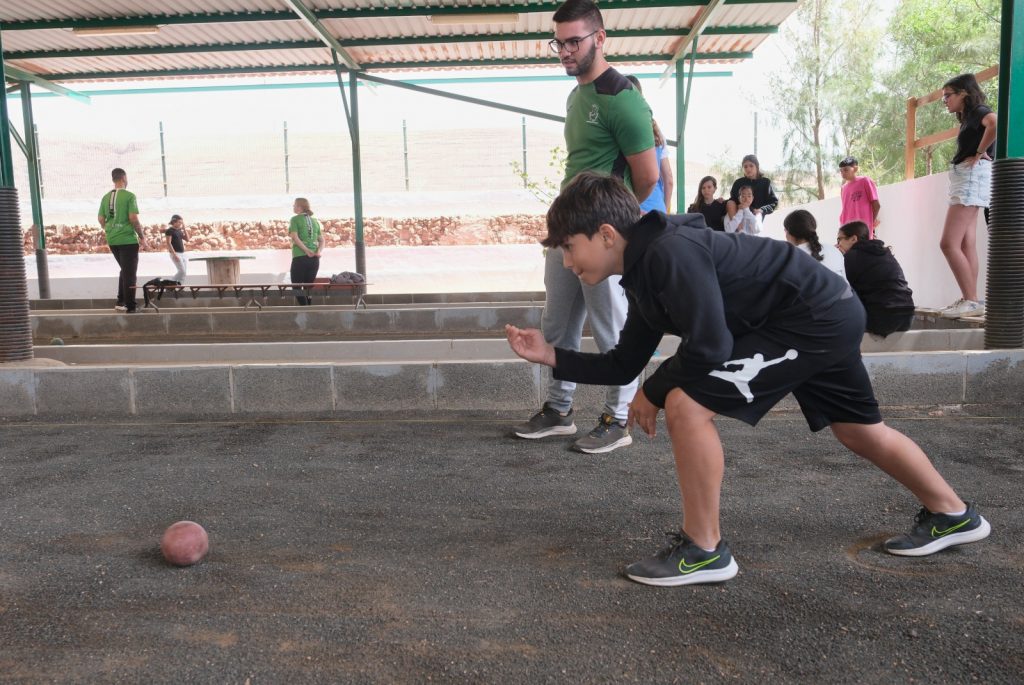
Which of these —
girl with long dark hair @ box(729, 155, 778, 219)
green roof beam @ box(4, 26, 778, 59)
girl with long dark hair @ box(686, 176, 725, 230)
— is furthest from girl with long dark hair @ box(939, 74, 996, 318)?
green roof beam @ box(4, 26, 778, 59)

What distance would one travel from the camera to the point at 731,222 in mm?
9109

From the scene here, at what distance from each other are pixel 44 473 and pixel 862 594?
3623mm

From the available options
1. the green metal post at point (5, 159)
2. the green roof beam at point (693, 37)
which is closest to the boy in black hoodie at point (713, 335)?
the green metal post at point (5, 159)

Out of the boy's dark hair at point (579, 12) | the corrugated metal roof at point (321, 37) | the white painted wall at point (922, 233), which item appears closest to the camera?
the boy's dark hair at point (579, 12)

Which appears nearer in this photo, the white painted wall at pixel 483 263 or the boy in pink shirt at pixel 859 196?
the boy in pink shirt at pixel 859 196

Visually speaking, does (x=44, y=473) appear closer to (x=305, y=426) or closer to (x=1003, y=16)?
(x=305, y=426)

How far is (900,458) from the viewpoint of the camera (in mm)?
2553

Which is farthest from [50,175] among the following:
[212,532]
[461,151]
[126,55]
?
[212,532]

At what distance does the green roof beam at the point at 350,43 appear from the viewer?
1223cm

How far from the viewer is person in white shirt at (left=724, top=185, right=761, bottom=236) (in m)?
9.04

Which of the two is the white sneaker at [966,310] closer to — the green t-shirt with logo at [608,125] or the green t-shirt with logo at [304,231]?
the green t-shirt with logo at [608,125]

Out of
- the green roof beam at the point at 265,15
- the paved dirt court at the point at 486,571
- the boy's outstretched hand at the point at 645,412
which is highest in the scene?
the green roof beam at the point at 265,15

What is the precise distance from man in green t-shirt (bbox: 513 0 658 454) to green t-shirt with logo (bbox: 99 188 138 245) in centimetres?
707

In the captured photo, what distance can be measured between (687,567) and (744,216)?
23.8 ft
